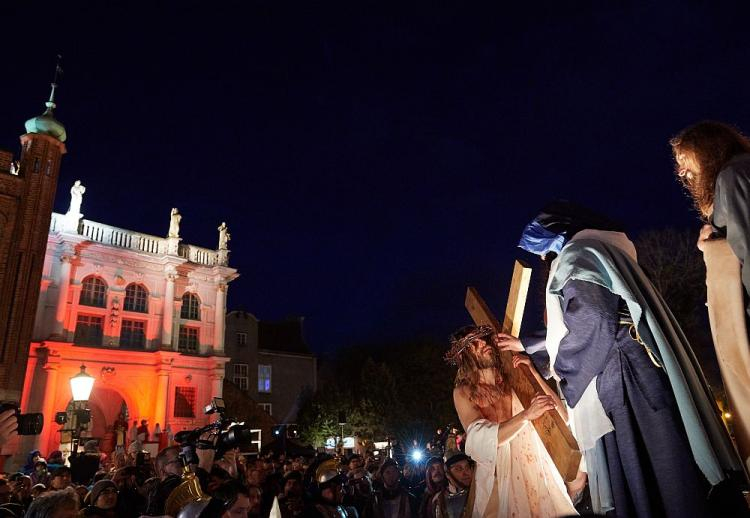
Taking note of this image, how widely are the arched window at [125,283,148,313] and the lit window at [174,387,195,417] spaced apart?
5.27 meters

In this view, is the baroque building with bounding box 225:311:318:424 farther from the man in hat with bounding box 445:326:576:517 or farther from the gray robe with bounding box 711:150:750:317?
the gray robe with bounding box 711:150:750:317

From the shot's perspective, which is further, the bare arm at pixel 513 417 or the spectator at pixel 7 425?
the spectator at pixel 7 425

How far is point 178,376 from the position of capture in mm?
29125

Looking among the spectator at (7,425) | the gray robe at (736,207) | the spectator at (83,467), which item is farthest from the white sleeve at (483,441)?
the spectator at (83,467)

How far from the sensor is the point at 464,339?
3.79m

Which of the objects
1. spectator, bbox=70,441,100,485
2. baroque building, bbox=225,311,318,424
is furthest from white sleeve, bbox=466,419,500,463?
baroque building, bbox=225,311,318,424

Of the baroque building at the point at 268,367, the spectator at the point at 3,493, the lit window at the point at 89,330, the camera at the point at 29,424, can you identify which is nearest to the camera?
the camera at the point at 29,424

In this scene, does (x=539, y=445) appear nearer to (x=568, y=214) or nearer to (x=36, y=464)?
(x=568, y=214)

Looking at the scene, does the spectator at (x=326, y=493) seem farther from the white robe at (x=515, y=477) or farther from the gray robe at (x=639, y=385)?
the gray robe at (x=639, y=385)

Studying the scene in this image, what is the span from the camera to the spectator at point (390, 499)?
23.2 feet

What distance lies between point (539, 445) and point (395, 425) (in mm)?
35148

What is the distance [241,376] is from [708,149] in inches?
1615

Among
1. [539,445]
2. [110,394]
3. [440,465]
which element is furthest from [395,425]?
[539,445]

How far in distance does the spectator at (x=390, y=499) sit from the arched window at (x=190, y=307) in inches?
1037
